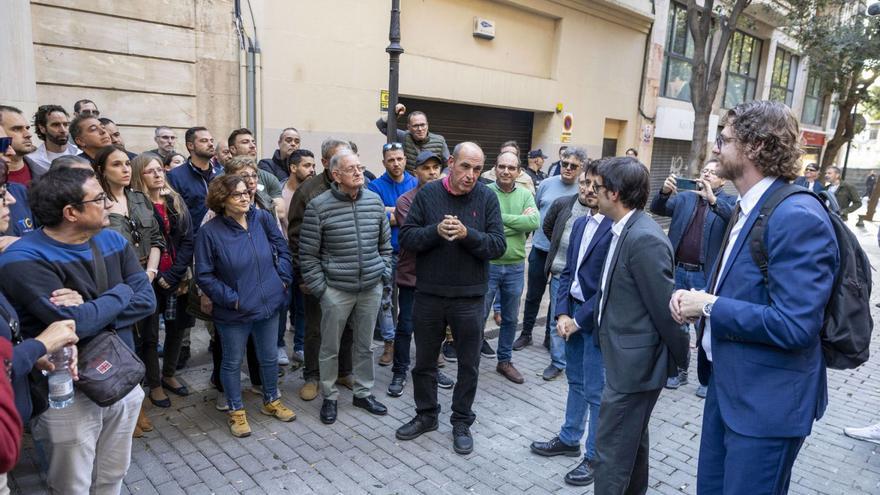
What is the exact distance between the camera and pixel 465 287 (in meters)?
3.93

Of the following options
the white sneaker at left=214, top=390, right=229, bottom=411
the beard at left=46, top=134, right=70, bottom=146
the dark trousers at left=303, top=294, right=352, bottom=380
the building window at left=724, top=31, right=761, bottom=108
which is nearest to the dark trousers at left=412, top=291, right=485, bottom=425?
the dark trousers at left=303, top=294, right=352, bottom=380

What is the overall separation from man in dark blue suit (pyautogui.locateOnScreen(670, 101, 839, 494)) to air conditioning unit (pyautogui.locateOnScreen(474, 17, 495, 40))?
936 centimetres

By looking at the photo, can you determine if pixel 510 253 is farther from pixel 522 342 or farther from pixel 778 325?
pixel 778 325

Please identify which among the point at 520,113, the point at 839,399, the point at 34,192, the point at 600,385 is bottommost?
the point at 839,399

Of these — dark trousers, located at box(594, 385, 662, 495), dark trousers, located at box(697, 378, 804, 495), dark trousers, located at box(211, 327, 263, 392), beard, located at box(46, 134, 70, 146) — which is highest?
beard, located at box(46, 134, 70, 146)

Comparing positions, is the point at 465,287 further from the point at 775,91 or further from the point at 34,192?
the point at 775,91

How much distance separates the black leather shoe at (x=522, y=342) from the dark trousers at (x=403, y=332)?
61.6 inches

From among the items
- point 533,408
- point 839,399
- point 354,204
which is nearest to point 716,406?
point 533,408

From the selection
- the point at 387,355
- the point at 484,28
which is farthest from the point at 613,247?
the point at 484,28

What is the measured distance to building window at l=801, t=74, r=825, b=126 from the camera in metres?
24.3

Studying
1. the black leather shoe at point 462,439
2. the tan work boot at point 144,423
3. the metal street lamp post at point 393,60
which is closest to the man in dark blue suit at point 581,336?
the black leather shoe at point 462,439

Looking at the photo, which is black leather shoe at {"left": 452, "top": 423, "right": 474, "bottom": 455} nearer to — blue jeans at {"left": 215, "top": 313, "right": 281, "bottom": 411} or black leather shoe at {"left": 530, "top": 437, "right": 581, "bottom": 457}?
black leather shoe at {"left": 530, "top": 437, "right": 581, "bottom": 457}

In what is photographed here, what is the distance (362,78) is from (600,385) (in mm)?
7012

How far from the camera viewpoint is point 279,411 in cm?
436
